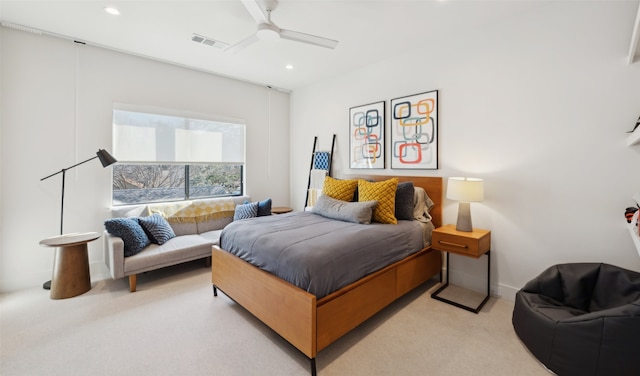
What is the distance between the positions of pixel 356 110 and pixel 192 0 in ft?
7.59

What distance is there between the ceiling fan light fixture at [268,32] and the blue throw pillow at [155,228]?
2417mm

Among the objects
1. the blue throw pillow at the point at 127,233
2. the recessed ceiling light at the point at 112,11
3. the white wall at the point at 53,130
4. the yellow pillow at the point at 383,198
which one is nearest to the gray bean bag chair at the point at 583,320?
the yellow pillow at the point at 383,198

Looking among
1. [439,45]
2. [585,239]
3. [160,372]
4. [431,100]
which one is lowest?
[160,372]

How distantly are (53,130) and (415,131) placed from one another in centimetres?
416

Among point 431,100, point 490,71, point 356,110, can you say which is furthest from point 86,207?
point 490,71

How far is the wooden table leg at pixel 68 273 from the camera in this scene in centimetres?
268

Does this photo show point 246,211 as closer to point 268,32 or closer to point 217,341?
point 217,341

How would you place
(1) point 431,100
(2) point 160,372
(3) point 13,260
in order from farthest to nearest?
(1) point 431,100, (3) point 13,260, (2) point 160,372

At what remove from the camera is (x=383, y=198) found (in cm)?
288

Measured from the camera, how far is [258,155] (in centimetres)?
480

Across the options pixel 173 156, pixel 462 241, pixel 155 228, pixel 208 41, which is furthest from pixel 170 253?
pixel 462 241

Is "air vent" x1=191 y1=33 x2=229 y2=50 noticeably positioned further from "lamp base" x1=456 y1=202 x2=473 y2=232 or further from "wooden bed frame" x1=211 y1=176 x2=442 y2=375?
"lamp base" x1=456 y1=202 x2=473 y2=232

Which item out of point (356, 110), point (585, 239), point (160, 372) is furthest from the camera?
point (356, 110)

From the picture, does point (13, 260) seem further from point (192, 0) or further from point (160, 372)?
point (192, 0)
